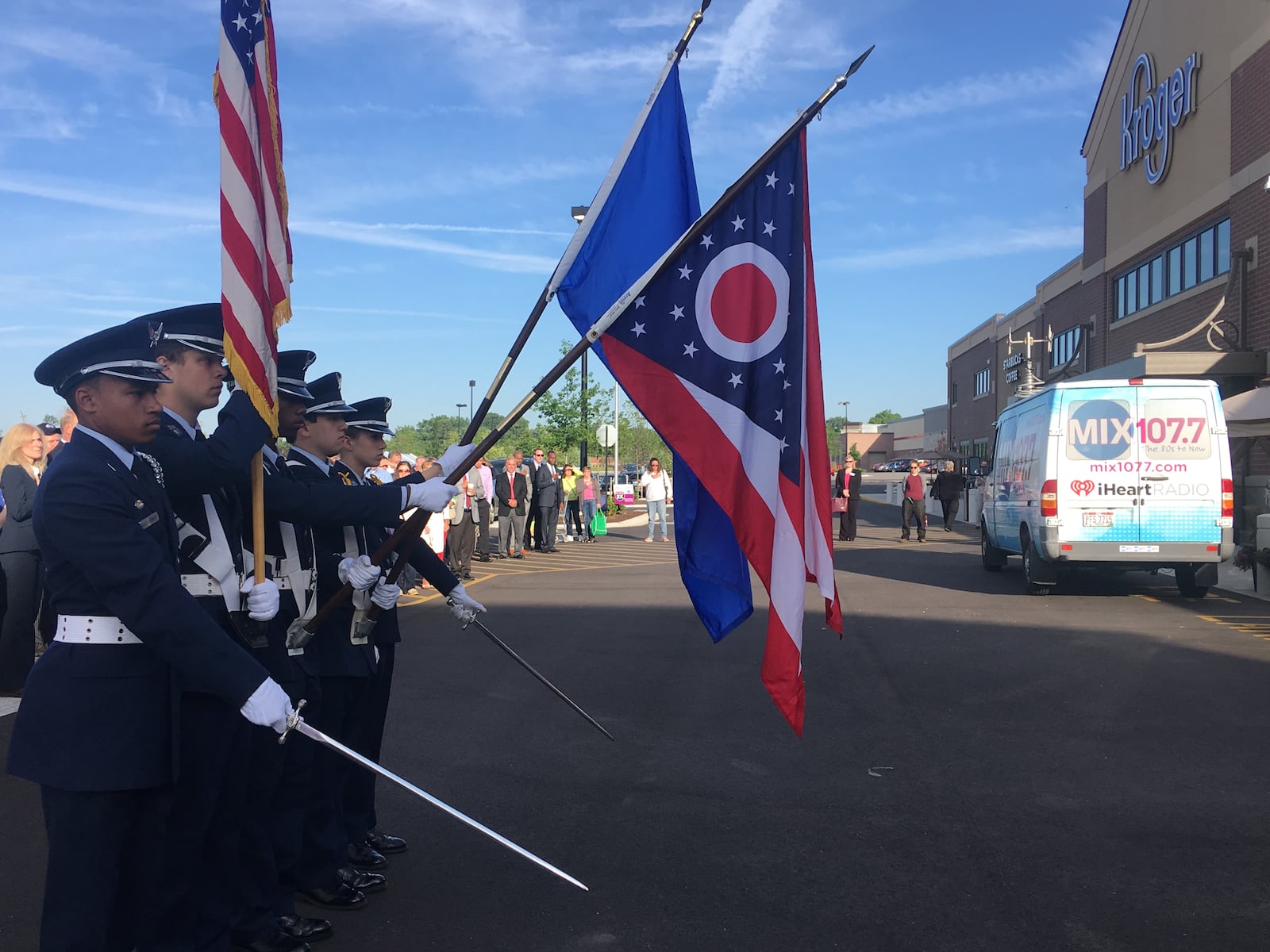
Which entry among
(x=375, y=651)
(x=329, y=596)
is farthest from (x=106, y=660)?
(x=375, y=651)

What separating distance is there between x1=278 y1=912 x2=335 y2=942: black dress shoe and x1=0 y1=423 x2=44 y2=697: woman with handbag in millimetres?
4713

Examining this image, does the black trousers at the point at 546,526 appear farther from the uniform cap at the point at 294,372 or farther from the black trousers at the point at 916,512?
the uniform cap at the point at 294,372

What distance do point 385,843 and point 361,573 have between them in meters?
1.42

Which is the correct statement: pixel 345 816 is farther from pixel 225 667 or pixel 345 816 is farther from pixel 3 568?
pixel 3 568

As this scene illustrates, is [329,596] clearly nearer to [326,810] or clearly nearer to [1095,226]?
[326,810]

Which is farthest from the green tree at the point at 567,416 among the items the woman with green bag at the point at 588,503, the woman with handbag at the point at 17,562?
the woman with handbag at the point at 17,562

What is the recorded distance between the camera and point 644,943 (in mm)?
3828

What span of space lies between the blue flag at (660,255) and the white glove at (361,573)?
3.83 feet

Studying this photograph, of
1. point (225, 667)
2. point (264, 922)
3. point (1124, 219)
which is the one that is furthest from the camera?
point (1124, 219)

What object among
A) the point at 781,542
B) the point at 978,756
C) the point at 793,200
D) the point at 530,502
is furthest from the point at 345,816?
the point at 530,502

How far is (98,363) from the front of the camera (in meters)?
3.00

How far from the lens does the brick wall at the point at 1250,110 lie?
22328 millimetres

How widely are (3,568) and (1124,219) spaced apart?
30.9 m

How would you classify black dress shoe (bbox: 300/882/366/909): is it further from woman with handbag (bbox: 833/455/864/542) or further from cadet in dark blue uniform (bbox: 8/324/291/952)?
woman with handbag (bbox: 833/455/864/542)
